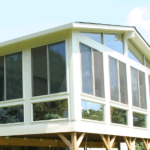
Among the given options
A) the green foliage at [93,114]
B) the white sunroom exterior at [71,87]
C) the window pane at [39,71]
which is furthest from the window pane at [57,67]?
the green foliage at [93,114]

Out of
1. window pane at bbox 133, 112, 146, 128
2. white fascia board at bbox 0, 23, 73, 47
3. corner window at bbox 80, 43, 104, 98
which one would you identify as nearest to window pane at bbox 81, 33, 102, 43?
corner window at bbox 80, 43, 104, 98

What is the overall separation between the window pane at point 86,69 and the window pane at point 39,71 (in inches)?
A: 54.7

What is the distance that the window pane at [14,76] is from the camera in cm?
1059

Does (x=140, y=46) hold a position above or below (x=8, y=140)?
above

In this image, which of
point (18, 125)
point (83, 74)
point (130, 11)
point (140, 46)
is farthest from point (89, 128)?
point (130, 11)

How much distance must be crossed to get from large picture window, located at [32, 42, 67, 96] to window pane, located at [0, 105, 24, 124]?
94 centimetres

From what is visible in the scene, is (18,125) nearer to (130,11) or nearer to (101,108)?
(101,108)

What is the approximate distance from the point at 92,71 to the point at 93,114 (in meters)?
1.61

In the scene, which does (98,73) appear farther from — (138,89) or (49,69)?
(138,89)

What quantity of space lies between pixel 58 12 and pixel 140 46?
4623 cm

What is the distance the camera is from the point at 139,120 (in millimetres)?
13008

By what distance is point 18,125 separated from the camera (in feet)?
33.6

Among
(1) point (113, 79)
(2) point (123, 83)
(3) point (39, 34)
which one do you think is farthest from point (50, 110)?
(2) point (123, 83)

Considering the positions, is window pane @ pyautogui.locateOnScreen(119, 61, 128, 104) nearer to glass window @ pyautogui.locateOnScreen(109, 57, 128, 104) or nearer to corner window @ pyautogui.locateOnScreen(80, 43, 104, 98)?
glass window @ pyautogui.locateOnScreen(109, 57, 128, 104)
